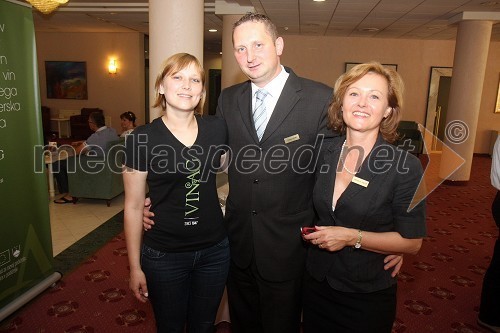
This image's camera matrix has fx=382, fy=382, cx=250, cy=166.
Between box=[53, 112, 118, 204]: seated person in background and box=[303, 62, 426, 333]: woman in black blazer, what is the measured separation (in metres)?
4.84

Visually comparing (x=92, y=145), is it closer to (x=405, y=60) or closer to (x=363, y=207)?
(x=363, y=207)

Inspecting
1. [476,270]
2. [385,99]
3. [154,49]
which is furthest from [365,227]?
[476,270]

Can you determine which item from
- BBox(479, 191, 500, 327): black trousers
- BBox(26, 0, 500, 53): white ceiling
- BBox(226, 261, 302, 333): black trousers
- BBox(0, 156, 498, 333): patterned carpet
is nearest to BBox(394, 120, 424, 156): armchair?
BBox(26, 0, 500, 53): white ceiling

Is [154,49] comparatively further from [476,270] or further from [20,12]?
[476,270]

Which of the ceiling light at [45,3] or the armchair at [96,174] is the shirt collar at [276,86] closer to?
the armchair at [96,174]

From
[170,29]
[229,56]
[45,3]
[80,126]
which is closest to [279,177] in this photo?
[170,29]

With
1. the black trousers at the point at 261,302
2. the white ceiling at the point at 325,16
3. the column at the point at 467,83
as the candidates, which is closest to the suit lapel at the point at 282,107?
the black trousers at the point at 261,302

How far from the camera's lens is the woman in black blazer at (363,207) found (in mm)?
1637

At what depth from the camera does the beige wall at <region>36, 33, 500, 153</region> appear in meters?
11.9

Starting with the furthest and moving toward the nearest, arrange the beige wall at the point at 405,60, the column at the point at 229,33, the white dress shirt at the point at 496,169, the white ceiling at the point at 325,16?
1. the beige wall at the point at 405,60
2. the column at the point at 229,33
3. the white ceiling at the point at 325,16
4. the white dress shirt at the point at 496,169

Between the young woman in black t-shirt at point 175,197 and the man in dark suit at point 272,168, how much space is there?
16cm

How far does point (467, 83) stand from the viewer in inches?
310

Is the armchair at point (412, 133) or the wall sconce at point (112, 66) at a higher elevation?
the wall sconce at point (112, 66)

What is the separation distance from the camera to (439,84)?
12.1 m
